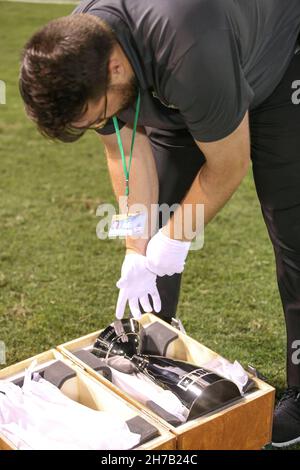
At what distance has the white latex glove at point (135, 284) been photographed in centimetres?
226

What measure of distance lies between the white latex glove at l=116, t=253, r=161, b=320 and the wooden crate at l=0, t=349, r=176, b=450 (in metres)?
0.24

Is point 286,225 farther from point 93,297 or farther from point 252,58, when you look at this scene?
point 93,297

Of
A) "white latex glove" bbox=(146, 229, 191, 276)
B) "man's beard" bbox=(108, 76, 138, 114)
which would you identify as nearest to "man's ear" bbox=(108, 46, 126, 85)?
"man's beard" bbox=(108, 76, 138, 114)

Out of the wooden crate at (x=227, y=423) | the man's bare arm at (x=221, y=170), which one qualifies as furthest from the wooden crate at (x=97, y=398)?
the man's bare arm at (x=221, y=170)

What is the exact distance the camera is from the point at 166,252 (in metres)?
2.12

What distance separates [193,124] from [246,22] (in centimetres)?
29

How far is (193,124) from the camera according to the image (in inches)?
70.5

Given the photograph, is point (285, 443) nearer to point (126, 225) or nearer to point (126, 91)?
point (126, 225)

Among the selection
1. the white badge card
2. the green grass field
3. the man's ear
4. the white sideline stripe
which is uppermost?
the man's ear

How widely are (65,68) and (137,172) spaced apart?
74 cm

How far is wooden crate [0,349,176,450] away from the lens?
1843 millimetres

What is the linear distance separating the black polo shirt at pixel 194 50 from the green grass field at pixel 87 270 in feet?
4.14

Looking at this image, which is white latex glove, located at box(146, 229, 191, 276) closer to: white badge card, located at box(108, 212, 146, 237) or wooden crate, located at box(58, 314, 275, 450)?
white badge card, located at box(108, 212, 146, 237)
